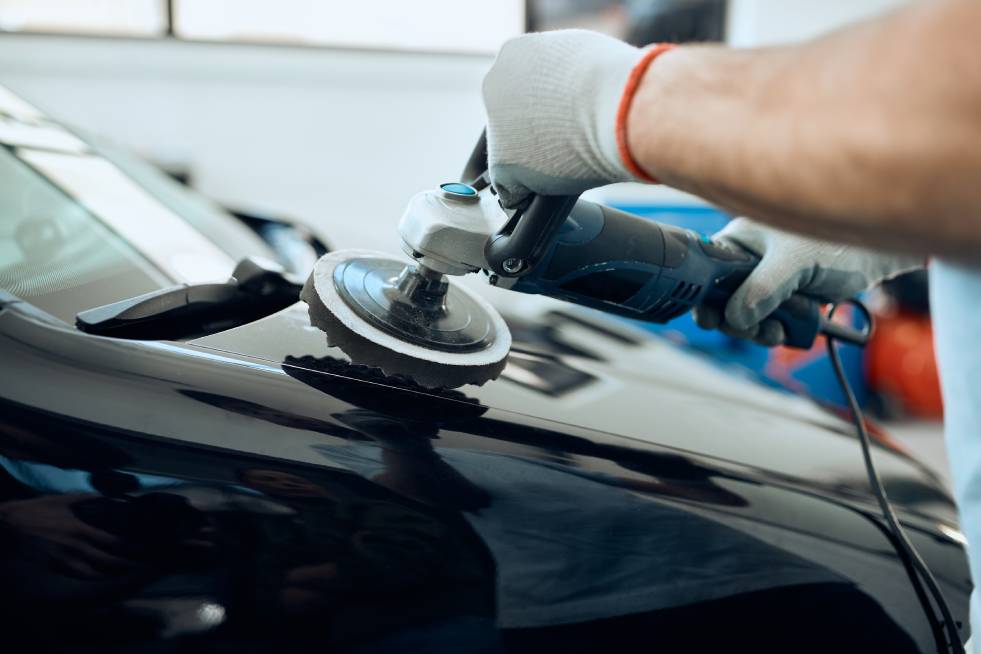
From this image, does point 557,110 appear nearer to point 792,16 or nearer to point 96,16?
point 96,16

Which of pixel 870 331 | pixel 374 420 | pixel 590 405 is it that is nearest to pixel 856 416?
pixel 870 331

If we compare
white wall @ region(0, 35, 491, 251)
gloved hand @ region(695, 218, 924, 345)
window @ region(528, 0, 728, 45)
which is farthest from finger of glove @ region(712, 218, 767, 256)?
window @ region(528, 0, 728, 45)

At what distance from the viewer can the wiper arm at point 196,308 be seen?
67 cm

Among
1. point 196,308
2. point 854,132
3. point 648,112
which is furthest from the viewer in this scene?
point 196,308

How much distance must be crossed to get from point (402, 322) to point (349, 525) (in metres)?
0.22

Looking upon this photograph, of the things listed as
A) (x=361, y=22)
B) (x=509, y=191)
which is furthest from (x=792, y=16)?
(x=509, y=191)

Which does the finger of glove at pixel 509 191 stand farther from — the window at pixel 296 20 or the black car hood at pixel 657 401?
the window at pixel 296 20

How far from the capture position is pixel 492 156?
0.71 meters

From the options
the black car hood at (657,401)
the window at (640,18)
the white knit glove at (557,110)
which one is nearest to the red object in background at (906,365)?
→ the window at (640,18)

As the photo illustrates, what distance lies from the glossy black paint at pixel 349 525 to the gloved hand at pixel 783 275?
249 mm

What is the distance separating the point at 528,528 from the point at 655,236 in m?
0.36

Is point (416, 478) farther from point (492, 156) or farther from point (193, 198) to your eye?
point (193, 198)

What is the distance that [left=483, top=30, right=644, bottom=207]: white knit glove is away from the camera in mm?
623

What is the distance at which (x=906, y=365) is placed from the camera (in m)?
2.96
